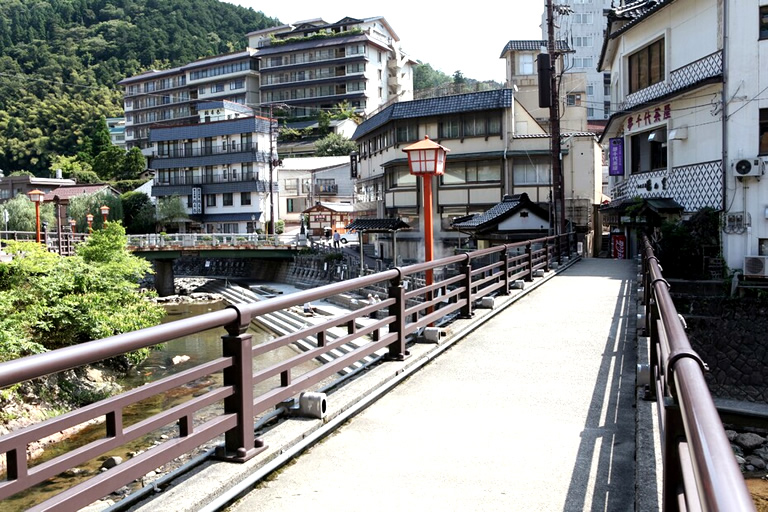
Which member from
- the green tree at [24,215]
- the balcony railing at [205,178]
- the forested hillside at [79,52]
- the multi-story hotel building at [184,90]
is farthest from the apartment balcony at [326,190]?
the forested hillside at [79,52]

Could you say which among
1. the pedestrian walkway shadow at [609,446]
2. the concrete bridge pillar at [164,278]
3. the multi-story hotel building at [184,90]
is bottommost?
the concrete bridge pillar at [164,278]

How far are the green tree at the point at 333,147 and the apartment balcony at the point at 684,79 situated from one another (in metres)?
49.6

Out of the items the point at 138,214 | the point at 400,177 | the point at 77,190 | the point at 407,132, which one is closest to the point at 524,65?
the point at 407,132

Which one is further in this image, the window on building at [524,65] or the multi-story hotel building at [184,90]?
the multi-story hotel building at [184,90]

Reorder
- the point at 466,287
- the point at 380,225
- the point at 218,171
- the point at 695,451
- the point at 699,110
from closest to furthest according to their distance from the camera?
the point at 695,451
the point at 466,287
the point at 699,110
the point at 380,225
the point at 218,171

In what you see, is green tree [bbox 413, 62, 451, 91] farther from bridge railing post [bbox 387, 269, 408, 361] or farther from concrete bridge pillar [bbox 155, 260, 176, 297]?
bridge railing post [bbox 387, 269, 408, 361]

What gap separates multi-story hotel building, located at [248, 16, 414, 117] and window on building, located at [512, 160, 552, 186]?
4564cm

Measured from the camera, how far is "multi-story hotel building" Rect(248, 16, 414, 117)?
84.2m

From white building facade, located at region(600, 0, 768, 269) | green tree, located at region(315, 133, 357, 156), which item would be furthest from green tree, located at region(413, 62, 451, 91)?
white building facade, located at region(600, 0, 768, 269)

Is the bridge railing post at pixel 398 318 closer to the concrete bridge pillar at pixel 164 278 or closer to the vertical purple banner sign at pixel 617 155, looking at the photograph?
the vertical purple banner sign at pixel 617 155

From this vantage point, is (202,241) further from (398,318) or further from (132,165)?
(398,318)

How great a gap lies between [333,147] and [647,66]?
167 ft

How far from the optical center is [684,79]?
23.8 metres

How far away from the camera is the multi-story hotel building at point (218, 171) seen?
6356 centimetres
